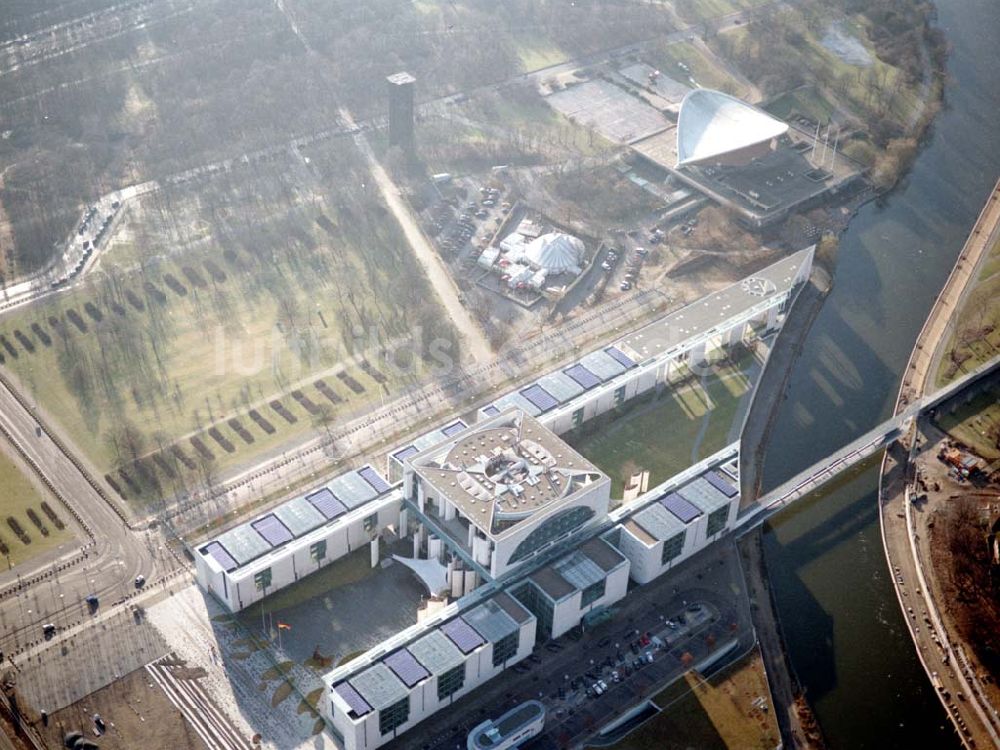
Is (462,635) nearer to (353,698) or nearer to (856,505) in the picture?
(353,698)

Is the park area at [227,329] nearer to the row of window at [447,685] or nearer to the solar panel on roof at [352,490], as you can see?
the solar panel on roof at [352,490]

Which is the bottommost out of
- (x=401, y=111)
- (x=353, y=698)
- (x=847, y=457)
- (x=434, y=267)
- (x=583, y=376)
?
(x=847, y=457)

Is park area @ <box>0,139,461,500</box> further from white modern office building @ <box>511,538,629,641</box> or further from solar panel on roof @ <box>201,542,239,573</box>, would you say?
white modern office building @ <box>511,538,629,641</box>

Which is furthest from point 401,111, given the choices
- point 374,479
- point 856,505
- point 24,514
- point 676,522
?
point 856,505

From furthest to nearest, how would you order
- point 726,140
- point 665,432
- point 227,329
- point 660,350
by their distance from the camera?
point 726,140 → point 227,329 → point 660,350 → point 665,432

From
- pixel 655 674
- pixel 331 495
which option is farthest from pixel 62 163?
pixel 655 674
